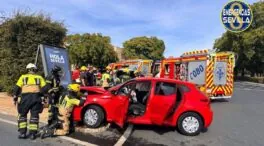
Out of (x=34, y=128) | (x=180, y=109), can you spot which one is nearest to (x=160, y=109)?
(x=180, y=109)

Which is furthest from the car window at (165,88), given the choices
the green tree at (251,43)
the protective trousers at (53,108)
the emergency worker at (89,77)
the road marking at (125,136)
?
the green tree at (251,43)

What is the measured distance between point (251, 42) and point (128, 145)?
38593 mm

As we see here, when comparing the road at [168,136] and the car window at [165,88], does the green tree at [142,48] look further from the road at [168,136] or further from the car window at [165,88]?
the car window at [165,88]

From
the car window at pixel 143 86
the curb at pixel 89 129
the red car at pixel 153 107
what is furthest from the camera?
the car window at pixel 143 86

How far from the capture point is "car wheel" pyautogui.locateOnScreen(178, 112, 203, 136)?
328 inches

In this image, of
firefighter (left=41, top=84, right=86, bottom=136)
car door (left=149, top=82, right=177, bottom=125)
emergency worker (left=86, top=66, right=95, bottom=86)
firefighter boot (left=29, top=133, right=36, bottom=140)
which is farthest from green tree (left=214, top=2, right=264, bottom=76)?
firefighter boot (left=29, top=133, right=36, bottom=140)

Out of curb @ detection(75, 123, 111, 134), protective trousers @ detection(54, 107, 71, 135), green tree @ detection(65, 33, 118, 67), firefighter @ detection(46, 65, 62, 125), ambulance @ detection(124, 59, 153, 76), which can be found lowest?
curb @ detection(75, 123, 111, 134)

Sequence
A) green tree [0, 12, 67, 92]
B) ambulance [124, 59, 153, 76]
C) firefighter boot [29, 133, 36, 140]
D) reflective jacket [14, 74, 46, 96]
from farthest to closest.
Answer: ambulance [124, 59, 153, 76], green tree [0, 12, 67, 92], reflective jacket [14, 74, 46, 96], firefighter boot [29, 133, 36, 140]

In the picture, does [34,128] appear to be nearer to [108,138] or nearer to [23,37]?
[108,138]

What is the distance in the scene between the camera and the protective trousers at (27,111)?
7.20 metres

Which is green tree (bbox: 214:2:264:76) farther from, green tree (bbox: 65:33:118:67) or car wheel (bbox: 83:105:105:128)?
car wheel (bbox: 83:105:105:128)

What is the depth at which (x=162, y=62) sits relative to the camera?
19.3m

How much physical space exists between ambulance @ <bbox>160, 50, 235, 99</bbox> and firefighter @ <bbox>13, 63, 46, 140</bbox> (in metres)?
9.38

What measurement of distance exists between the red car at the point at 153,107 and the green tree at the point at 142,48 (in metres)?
60.5
